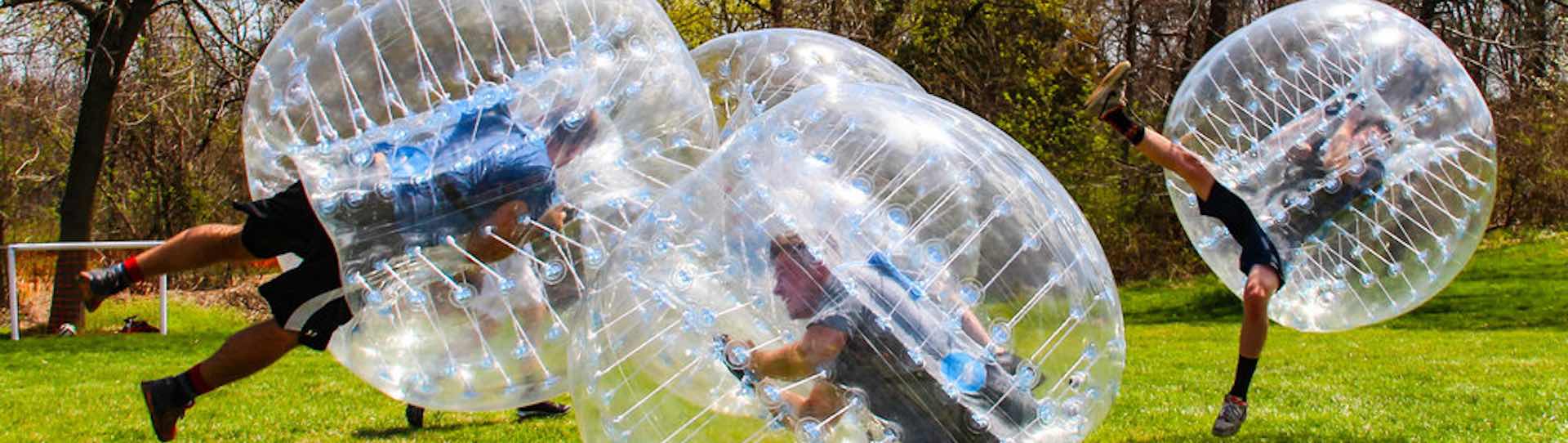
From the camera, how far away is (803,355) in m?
3.16

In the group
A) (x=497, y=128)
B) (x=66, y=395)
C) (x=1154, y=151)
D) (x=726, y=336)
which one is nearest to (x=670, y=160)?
(x=497, y=128)

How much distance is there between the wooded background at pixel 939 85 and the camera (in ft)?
54.0

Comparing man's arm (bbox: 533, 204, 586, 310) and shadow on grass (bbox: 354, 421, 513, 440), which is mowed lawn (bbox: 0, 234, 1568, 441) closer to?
shadow on grass (bbox: 354, 421, 513, 440)

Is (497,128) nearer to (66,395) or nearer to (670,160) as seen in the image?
(670,160)

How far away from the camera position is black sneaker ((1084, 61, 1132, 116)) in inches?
222

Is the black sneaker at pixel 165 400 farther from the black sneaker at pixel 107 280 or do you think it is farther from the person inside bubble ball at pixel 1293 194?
the person inside bubble ball at pixel 1293 194

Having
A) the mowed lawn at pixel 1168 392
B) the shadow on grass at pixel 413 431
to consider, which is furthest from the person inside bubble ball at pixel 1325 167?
the shadow on grass at pixel 413 431

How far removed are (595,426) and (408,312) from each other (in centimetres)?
82

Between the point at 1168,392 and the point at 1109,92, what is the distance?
2.41 metres

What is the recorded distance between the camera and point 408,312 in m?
3.89

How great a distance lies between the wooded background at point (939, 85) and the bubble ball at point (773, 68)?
36.9 ft

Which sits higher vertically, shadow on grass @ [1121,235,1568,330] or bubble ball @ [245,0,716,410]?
bubble ball @ [245,0,716,410]

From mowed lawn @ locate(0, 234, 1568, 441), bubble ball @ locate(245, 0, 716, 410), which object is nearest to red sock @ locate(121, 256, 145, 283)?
bubble ball @ locate(245, 0, 716, 410)

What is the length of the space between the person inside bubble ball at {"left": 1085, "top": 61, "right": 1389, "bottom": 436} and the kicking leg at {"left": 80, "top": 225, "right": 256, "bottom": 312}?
3.49 m
